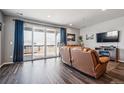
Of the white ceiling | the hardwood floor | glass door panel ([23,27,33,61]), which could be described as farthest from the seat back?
glass door panel ([23,27,33,61])

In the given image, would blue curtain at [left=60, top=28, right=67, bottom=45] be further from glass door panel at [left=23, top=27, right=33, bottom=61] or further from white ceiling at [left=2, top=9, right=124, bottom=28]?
glass door panel at [left=23, top=27, right=33, bottom=61]

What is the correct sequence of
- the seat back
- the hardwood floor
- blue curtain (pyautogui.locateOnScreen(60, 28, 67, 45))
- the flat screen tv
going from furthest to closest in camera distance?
blue curtain (pyautogui.locateOnScreen(60, 28, 67, 45)) → the flat screen tv → the seat back → the hardwood floor

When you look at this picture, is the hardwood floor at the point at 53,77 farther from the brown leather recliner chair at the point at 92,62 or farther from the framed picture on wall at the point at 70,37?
the framed picture on wall at the point at 70,37

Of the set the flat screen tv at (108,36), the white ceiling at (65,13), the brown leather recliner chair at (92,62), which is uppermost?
the white ceiling at (65,13)

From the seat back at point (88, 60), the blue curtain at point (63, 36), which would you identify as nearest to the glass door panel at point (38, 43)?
the blue curtain at point (63, 36)

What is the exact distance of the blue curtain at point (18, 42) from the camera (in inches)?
192

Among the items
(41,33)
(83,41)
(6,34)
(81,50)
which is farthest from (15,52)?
(83,41)

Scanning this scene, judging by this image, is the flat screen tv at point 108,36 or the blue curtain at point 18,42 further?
the flat screen tv at point 108,36

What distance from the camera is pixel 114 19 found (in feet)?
18.0

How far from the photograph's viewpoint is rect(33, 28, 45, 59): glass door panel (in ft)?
20.3

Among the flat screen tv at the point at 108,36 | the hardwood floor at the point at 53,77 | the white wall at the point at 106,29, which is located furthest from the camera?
the flat screen tv at the point at 108,36

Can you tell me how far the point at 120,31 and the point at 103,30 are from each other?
1150 millimetres

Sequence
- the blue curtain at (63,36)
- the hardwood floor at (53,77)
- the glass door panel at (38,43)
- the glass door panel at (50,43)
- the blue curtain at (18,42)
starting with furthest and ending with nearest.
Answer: the blue curtain at (63,36) < the glass door panel at (50,43) < the glass door panel at (38,43) < the blue curtain at (18,42) < the hardwood floor at (53,77)

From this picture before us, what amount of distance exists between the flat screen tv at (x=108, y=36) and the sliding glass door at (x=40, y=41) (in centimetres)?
303
